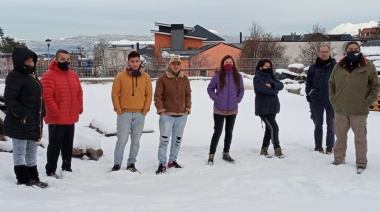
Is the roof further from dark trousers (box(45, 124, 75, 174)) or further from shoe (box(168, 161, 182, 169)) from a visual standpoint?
dark trousers (box(45, 124, 75, 174))

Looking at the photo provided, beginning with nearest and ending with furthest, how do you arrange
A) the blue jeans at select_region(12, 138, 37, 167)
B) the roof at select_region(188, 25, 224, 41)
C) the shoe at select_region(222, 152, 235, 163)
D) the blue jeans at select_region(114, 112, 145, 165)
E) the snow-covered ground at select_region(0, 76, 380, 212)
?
the snow-covered ground at select_region(0, 76, 380, 212) < the blue jeans at select_region(12, 138, 37, 167) < the blue jeans at select_region(114, 112, 145, 165) < the shoe at select_region(222, 152, 235, 163) < the roof at select_region(188, 25, 224, 41)

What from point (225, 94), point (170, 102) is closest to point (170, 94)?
point (170, 102)

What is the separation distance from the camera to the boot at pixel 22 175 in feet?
15.9

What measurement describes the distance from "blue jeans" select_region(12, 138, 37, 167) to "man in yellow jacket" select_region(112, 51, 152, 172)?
1173 mm

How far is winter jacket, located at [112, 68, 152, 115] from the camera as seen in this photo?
5668mm

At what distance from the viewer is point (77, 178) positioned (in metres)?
5.45

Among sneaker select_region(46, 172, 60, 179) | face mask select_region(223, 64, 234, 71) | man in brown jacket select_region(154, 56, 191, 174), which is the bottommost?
sneaker select_region(46, 172, 60, 179)

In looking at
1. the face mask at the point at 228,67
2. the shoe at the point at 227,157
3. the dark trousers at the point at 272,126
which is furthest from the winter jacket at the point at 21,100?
the dark trousers at the point at 272,126

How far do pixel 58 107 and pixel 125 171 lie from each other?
1.24 m

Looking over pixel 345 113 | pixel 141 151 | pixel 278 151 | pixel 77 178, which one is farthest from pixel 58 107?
pixel 345 113

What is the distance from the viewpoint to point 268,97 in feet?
21.7

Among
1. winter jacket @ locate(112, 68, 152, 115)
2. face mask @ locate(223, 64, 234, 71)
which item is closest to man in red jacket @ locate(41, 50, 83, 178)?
winter jacket @ locate(112, 68, 152, 115)

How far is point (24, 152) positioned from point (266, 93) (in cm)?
362

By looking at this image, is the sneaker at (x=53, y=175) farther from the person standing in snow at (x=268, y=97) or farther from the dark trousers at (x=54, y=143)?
the person standing in snow at (x=268, y=97)
